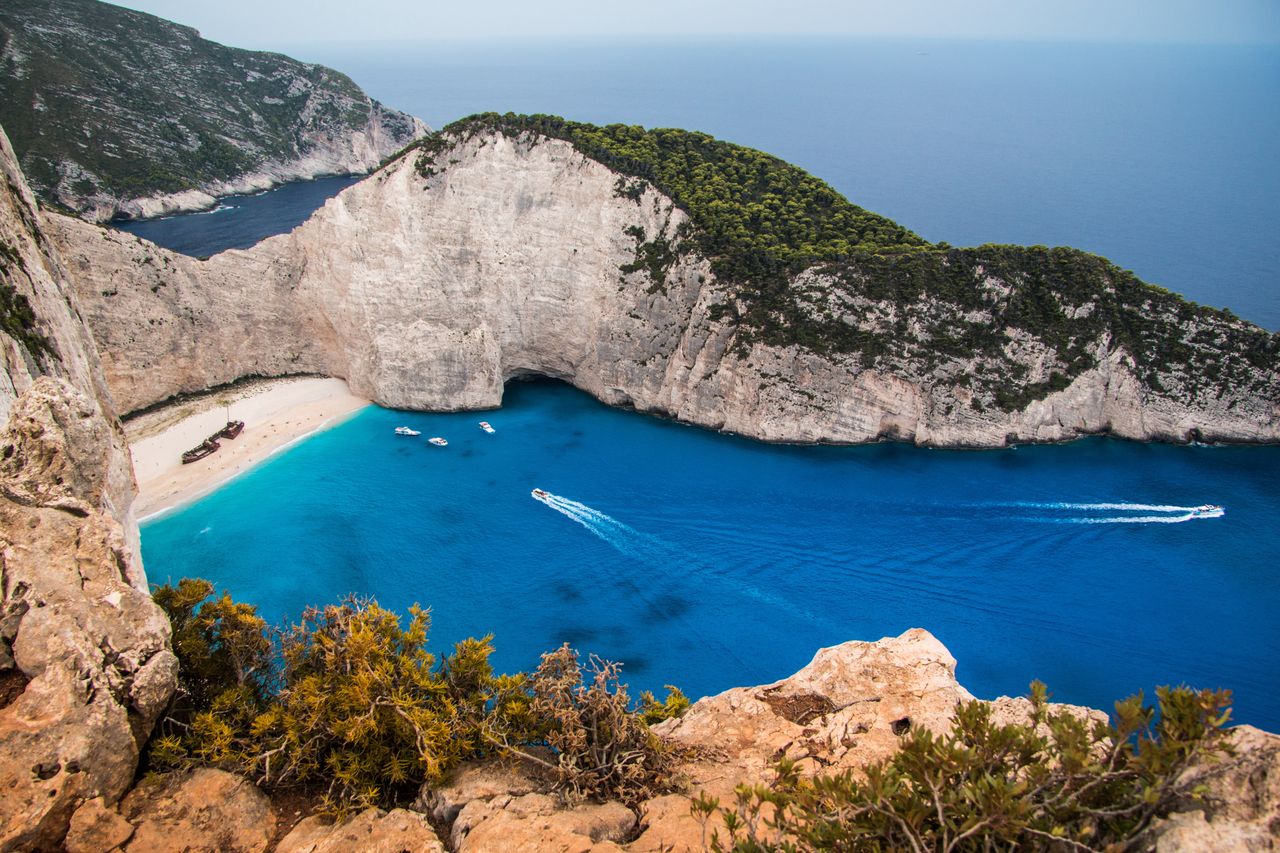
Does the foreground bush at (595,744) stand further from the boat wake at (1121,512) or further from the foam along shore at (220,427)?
the foam along shore at (220,427)

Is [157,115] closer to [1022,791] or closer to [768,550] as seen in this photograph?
[768,550]

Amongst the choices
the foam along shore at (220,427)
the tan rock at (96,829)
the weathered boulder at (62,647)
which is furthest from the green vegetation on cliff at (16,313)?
the foam along shore at (220,427)

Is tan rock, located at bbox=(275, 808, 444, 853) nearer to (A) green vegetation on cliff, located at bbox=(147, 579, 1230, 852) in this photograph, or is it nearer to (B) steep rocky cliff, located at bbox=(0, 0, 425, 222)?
(A) green vegetation on cliff, located at bbox=(147, 579, 1230, 852)

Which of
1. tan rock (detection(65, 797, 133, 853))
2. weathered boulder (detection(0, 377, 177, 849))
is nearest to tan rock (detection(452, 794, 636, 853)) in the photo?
tan rock (detection(65, 797, 133, 853))

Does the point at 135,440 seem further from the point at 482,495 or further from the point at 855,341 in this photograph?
the point at 855,341

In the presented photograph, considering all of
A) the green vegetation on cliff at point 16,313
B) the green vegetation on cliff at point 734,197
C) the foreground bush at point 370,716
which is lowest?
the foreground bush at point 370,716

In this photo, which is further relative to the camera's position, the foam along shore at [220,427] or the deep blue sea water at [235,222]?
the deep blue sea water at [235,222]
